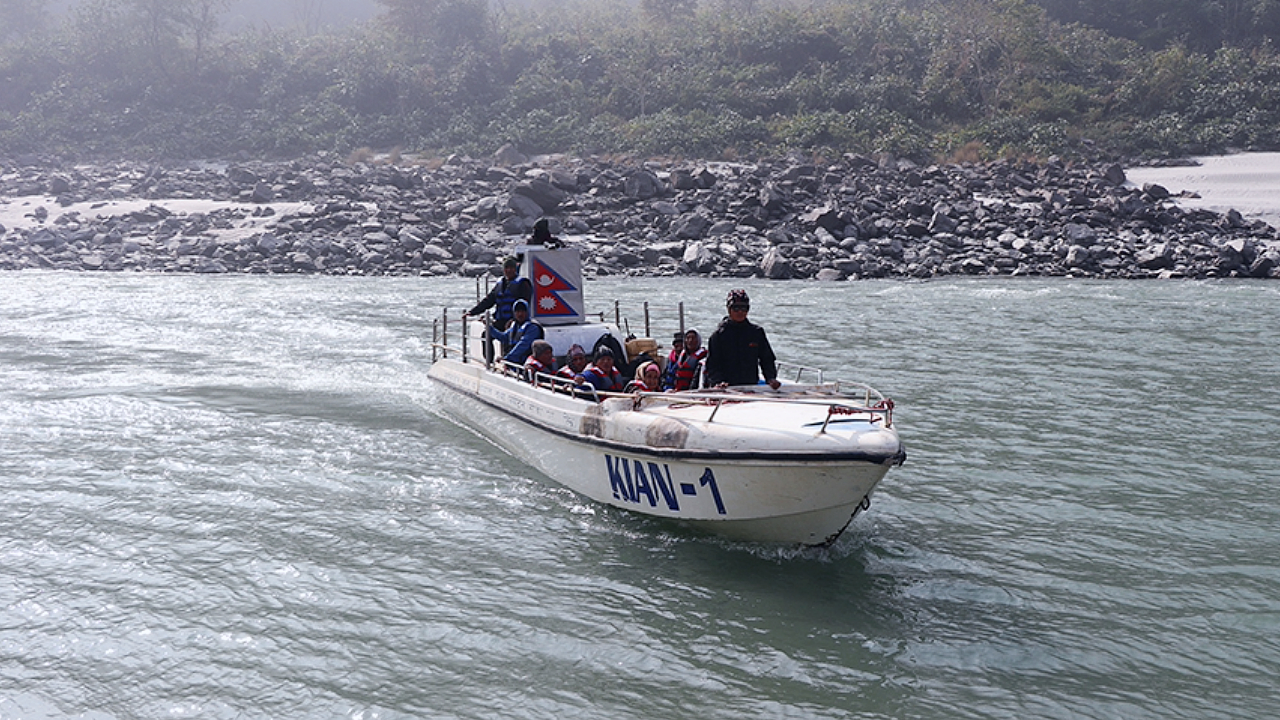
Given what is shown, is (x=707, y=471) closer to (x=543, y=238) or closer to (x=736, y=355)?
(x=736, y=355)

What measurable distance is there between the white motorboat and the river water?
0.39 meters

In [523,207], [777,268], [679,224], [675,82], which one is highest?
[675,82]

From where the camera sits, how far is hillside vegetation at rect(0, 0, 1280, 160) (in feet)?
149

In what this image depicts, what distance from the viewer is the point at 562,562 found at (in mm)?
9359

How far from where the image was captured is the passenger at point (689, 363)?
11.5 metres

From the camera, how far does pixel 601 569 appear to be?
9.20m

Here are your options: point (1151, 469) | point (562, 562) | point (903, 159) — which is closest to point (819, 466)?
point (562, 562)

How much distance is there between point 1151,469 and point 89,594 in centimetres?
1046

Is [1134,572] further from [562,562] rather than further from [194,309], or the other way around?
[194,309]

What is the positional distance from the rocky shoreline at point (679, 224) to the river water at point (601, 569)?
45.4 ft

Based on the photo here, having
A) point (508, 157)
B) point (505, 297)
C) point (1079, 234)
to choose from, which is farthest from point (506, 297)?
point (508, 157)

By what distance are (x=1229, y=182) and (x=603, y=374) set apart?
3439cm

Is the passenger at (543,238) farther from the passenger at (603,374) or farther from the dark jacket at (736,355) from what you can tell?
the dark jacket at (736,355)

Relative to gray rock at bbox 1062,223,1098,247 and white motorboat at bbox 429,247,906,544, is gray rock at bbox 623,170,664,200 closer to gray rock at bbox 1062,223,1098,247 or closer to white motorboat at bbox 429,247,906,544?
gray rock at bbox 1062,223,1098,247
